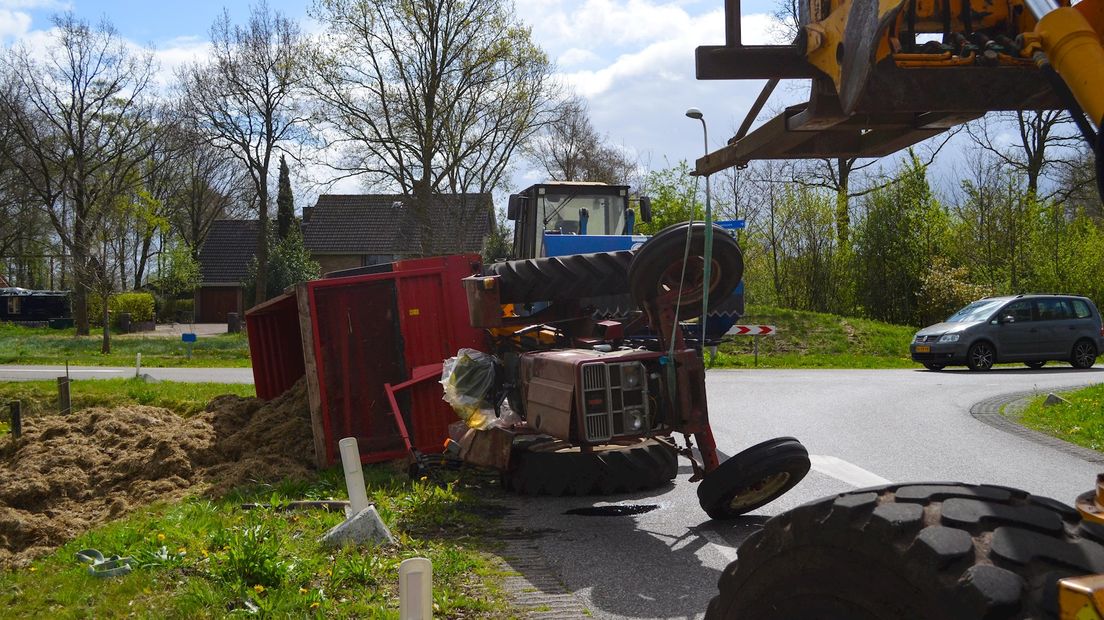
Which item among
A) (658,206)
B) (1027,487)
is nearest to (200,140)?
(658,206)

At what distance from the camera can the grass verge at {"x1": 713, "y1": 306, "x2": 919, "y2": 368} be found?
25547 millimetres

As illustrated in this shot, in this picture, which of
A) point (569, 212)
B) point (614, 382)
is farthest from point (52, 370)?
point (614, 382)

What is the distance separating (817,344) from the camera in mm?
28625

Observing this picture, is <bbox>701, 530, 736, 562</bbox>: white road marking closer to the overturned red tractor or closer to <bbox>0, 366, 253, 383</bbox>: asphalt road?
the overturned red tractor

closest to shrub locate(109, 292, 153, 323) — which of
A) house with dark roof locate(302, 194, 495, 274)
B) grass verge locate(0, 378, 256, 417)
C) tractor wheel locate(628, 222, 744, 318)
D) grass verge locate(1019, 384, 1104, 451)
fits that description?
house with dark roof locate(302, 194, 495, 274)

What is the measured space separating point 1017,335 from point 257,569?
2032 centimetres

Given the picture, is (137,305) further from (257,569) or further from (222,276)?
(257,569)

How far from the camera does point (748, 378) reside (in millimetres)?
19234

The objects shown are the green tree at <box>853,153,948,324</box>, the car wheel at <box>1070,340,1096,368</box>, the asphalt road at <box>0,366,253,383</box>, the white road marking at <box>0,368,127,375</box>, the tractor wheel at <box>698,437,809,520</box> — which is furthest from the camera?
the green tree at <box>853,153,948,324</box>

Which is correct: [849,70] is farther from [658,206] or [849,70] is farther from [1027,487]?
[658,206]

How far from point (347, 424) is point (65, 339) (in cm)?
3066

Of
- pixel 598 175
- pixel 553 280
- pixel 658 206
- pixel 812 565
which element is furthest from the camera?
pixel 598 175

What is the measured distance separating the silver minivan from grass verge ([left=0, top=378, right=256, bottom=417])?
1452cm

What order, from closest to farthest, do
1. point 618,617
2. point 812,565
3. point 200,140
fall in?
point 812,565, point 618,617, point 200,140
